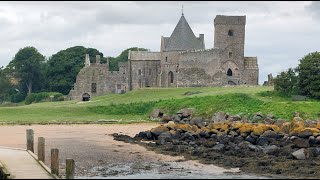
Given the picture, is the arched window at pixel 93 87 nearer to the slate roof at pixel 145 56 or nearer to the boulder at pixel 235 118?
the slate roof at pixel 145 56

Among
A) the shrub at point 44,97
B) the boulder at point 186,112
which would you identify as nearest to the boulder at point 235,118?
the boulder at point 186,112

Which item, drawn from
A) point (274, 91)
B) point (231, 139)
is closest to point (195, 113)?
point (274, 91)

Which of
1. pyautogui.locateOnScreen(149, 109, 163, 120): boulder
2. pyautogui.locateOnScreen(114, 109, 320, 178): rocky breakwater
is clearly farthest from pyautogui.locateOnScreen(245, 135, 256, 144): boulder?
pyautogui.locateOnScreen(149, 109, 163, 120): boulder

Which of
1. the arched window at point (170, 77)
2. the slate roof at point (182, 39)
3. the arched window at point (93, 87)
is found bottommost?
the arched window at point (93, 87)

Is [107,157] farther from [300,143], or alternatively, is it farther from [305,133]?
[305,133]

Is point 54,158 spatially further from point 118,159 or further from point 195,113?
point 195,113

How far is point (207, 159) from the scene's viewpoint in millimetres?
28219

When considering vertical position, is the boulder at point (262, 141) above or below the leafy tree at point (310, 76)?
below

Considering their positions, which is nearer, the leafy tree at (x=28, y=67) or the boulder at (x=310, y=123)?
the boulder at (x=310, y=123)

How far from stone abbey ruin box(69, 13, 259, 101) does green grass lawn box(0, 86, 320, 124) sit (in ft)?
39.3

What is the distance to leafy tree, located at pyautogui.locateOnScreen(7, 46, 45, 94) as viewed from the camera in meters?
97.8

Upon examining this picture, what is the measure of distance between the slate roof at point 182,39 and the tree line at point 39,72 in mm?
21024

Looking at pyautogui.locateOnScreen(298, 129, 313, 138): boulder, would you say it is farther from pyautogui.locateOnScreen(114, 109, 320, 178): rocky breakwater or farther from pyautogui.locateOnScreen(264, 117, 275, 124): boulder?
pyautogui.locateOnScreen(264, 117, 275, 124): boulder

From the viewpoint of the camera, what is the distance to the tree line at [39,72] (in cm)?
9381
